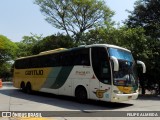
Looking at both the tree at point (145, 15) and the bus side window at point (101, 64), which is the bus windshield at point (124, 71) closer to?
the bus side window at point (101, 64)

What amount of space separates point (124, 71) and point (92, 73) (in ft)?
5.76

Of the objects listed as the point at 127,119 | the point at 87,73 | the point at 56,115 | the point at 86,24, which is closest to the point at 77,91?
the point at 87,73

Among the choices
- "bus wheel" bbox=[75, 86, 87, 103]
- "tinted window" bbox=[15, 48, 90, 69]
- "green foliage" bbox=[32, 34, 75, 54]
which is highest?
"green foliage" bbox=[32, 34, 75, 54]

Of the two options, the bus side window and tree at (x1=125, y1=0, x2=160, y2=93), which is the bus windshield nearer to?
the bus side window

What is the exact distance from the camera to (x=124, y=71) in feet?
52.0

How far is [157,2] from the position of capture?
35469 mm

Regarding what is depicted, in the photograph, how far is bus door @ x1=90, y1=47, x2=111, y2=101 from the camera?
1550 cm

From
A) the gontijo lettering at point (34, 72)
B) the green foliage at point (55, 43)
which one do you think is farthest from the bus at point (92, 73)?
the green foliage at point (55, 43)

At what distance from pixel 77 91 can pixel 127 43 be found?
9.59 m

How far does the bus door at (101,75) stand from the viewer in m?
15.5

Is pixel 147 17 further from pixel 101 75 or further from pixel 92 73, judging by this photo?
pixel 101 75

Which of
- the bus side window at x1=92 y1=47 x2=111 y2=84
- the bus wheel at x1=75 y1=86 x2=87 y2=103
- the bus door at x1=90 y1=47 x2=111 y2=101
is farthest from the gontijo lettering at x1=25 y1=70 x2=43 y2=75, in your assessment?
the bus side window at x1=92 y1=47 x2=111 y2=84

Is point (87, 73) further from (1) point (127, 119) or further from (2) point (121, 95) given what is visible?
(1) point (127, 119)

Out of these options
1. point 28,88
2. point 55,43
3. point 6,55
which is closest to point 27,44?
point 6,55
